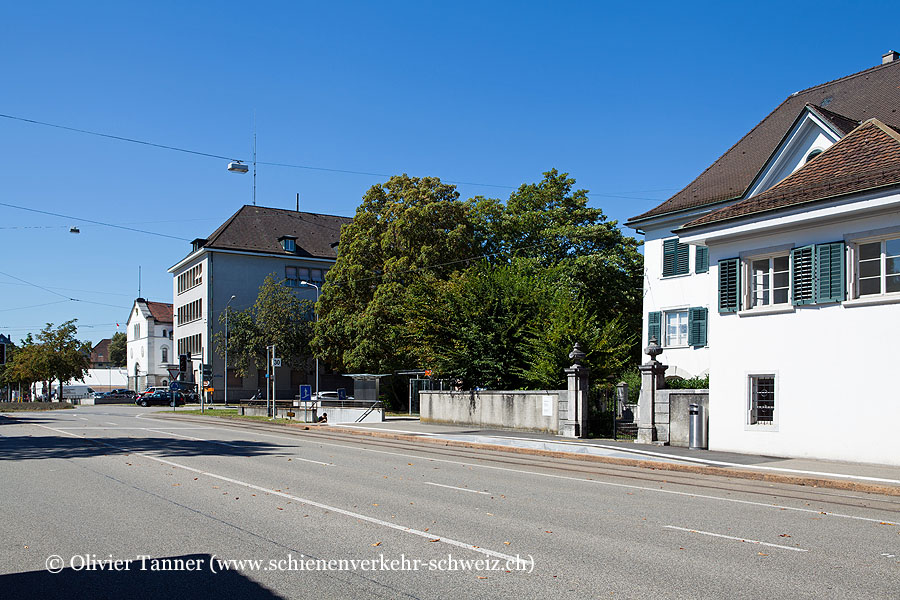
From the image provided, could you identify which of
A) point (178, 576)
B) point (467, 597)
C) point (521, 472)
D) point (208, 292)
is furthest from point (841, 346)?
point (208, 292)

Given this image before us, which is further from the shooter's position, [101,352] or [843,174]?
[101,352]

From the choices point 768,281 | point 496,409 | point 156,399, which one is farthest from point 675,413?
point 156,399

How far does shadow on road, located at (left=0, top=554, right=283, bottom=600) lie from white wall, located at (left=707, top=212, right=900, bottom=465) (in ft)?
49.1

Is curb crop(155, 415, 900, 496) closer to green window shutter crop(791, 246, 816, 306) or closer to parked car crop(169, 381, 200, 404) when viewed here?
green window shutter crop(791, 246, 816, 306)

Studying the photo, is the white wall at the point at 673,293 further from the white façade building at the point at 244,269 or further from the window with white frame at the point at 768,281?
the white façade building at the point at 244,269

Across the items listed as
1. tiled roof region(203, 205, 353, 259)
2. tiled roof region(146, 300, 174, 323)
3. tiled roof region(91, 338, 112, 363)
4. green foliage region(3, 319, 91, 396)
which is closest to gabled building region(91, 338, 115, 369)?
tiled roof region(91, 338, 112, 363)

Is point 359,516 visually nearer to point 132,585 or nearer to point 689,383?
point 132,585

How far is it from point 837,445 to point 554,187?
34.3 meters

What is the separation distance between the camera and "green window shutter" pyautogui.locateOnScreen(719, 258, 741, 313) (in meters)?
19.7

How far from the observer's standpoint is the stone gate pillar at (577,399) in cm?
2436

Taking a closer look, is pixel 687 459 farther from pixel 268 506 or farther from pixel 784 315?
pixel 268 506

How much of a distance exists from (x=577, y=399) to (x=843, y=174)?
10000mm

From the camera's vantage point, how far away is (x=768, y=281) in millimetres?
19453

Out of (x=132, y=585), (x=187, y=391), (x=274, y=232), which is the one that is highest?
(x=274, y=232)
